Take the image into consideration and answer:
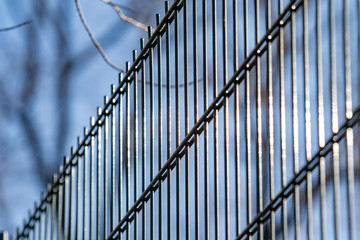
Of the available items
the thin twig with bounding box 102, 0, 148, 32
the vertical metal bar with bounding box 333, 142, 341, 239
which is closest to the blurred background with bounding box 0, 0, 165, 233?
the thin twig with bounding box 102, 0, 148, 32

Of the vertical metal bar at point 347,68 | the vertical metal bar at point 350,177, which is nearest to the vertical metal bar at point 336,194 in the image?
the vertical metal bar at point 350,177

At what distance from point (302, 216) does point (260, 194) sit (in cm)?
820

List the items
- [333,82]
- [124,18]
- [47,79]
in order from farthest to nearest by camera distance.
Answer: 1. [124,18]
2. [47,79]
3. [333,82]

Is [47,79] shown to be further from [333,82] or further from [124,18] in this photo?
[333,82]

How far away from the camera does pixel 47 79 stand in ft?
41.0

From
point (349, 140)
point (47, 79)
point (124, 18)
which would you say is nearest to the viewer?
point (349, 140)

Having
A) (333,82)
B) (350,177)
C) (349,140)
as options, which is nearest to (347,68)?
(333,82)

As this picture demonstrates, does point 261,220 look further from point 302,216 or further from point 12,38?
point 12,38

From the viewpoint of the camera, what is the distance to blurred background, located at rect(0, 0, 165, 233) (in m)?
12.0

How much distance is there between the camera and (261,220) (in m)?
3.70

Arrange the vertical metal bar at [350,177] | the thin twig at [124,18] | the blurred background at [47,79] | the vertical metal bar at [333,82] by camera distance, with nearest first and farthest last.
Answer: the vertical metal bar at [350,177] → the vertical metal bar at [333,82] → the blurred background at [47,79] → the thin twig at [124,18]

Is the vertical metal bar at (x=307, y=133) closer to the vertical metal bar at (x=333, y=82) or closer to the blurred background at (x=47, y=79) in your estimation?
the vertical metal bar at (x=333, y=82)

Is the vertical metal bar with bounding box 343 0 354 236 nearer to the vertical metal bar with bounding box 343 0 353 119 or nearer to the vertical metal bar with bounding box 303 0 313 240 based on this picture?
the vertical metal bar with bounding box 343 0 353 119

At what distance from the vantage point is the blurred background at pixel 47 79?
1197cm
